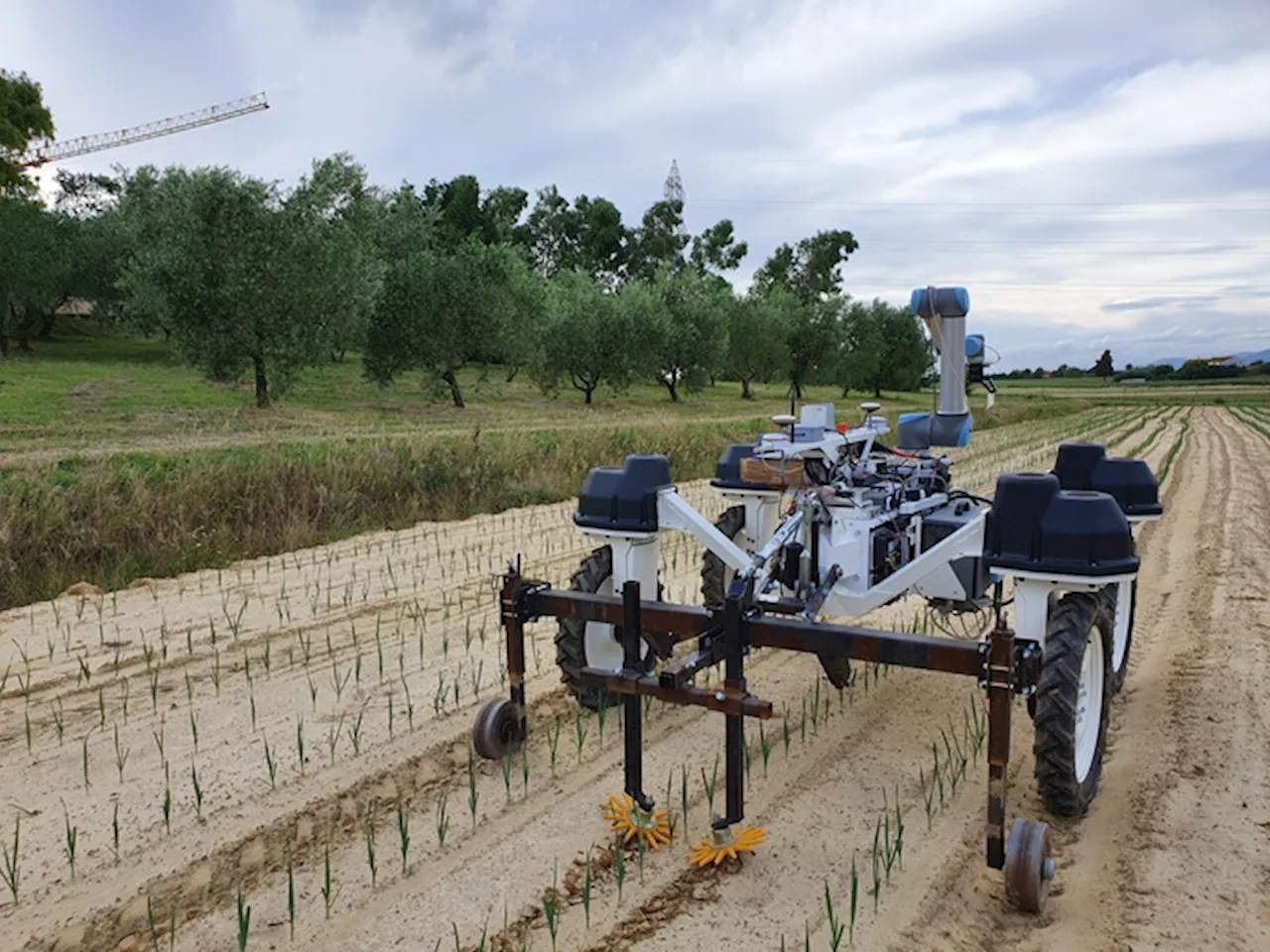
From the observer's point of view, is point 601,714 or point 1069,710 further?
point 601,714

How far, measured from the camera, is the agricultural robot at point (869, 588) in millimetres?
3615

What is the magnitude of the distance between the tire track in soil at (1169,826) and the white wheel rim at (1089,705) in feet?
0.72

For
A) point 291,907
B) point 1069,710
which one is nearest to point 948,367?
point 1069,710

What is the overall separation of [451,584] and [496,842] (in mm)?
4779

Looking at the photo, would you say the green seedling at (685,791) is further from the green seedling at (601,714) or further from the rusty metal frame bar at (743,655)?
the green seedling at (601,714)

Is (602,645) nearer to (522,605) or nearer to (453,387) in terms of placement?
(522,605)

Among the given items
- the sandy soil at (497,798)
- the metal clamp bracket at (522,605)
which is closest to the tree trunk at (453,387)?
the sandy soil at (497,798)

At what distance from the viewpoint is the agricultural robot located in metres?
3.62

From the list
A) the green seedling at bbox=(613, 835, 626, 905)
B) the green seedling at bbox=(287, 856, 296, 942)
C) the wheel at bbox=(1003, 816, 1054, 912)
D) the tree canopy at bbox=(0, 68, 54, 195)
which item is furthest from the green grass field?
the tree canopy at bbox=(0, 68, 54, 195)

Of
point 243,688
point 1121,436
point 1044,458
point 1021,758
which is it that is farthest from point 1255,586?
point 1121,436

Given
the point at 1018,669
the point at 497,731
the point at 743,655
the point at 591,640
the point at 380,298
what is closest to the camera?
the point at 1018,669

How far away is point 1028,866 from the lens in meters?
3.41

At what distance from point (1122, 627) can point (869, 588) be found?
79.2 inches

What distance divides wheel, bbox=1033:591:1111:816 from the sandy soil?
17 cm
